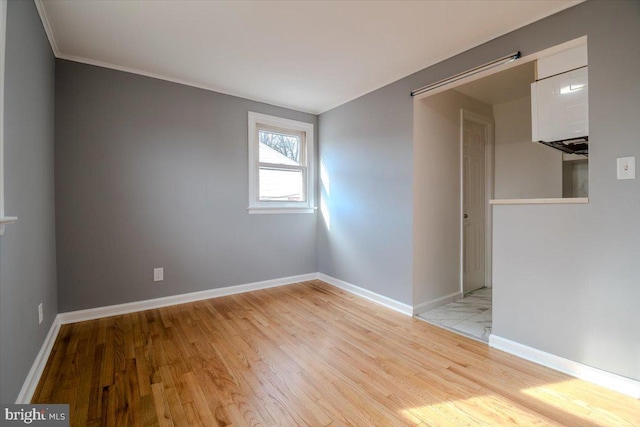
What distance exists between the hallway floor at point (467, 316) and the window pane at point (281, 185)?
2.25 m

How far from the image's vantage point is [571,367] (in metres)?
1.82

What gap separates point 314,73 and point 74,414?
3.12 meters

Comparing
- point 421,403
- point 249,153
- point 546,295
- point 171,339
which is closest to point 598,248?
point 546,295

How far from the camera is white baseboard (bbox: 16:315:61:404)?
1.50 m

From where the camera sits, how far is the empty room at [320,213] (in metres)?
1.60

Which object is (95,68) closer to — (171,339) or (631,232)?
(171,339)

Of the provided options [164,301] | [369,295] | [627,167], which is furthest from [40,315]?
[627,167]

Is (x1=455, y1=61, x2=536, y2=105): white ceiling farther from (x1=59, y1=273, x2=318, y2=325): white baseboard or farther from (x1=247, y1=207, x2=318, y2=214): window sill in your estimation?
(x1=59, y1=273, x2=318, y2=325): white baseboard

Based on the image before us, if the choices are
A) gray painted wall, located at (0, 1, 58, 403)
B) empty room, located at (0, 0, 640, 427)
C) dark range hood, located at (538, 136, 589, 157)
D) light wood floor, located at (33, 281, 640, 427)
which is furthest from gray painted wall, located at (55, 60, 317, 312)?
dark range hood, located at (538, 136, 589, 157)

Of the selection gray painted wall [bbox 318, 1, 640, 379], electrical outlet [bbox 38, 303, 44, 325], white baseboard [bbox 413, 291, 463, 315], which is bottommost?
white baseboard [bbox 413, 291, 463, 315]

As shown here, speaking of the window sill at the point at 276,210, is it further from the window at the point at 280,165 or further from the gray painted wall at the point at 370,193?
the gray painted wall at the point at 370,193

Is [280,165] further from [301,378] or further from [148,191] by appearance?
[301,378]

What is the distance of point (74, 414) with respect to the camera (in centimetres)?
145

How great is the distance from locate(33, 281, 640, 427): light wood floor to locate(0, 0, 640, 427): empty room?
0.02m
